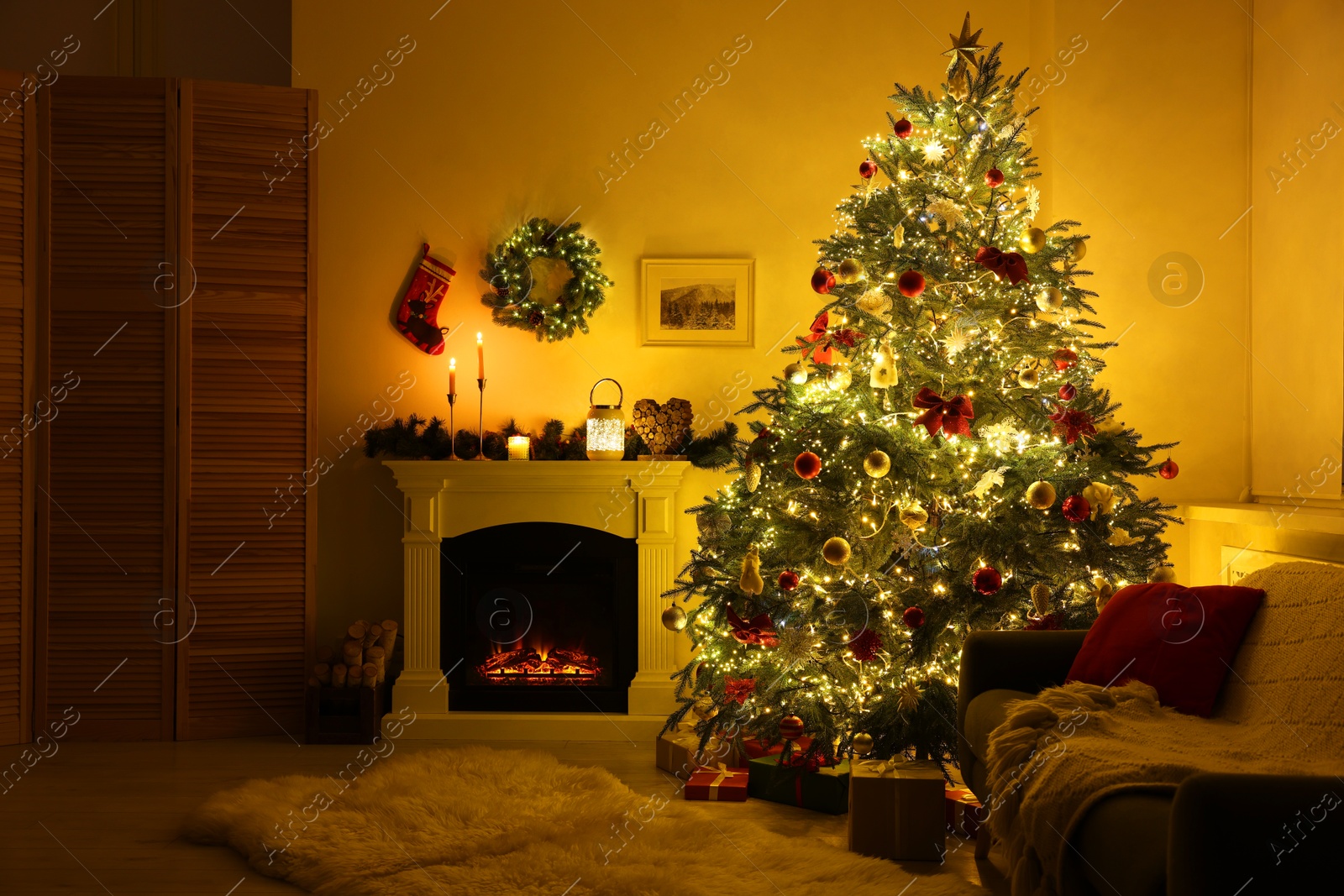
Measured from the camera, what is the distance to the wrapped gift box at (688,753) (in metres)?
3.45

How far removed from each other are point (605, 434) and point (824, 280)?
1.21 m

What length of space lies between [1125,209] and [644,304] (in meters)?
2.08

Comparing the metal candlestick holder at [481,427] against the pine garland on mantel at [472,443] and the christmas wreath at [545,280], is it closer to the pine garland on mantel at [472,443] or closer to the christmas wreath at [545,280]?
the pine garland on mantel at [472,443]

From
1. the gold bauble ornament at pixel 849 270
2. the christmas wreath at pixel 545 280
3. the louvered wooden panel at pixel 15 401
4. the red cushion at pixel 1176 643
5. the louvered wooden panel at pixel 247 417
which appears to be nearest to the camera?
the red cushion at pixel 1176 643

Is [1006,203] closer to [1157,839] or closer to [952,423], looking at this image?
[952,423]

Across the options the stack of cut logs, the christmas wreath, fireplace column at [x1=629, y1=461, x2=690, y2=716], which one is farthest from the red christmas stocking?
the stack of cut logs

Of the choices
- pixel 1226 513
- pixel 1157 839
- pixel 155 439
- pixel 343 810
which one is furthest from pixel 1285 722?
pixel 155 439

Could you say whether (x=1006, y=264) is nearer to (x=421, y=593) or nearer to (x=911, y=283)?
(x=911, y=283)

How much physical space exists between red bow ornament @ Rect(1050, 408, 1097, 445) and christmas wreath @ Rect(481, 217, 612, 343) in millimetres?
2064

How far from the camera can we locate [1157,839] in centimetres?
160

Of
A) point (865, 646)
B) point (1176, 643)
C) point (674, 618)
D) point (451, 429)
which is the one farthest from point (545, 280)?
point (1176, 643)

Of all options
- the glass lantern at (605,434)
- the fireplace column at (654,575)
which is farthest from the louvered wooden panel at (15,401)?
the fireplace column at (654,575)

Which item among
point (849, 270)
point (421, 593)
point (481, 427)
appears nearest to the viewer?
point (849, 270)

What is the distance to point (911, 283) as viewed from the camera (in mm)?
3039
